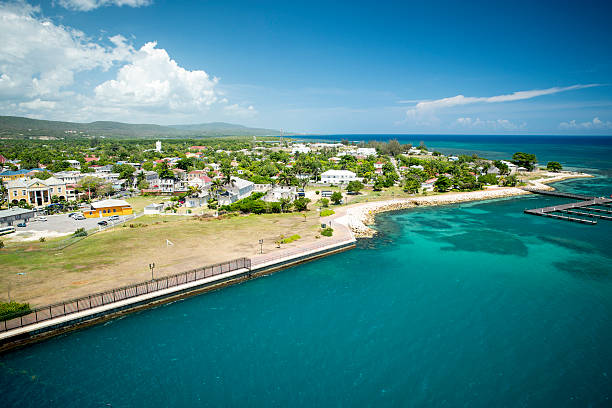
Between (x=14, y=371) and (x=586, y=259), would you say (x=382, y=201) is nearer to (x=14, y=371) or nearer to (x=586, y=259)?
(x=586, y=259)

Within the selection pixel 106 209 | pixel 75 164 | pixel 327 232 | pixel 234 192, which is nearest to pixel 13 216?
pixel 106 209

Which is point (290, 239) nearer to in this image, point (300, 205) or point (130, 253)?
point (300, 205)

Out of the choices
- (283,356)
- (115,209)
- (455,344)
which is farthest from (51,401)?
(115,209)

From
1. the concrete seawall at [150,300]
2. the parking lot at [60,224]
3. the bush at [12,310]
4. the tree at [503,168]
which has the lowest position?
the concrete seawall at [150,300]

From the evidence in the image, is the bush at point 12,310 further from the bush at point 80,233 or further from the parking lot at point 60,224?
the parking lot at point 60,224

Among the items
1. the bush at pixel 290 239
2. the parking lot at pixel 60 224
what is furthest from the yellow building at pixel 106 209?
the bush at pixel 290 239

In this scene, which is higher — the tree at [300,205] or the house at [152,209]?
the tree at [300,205]
